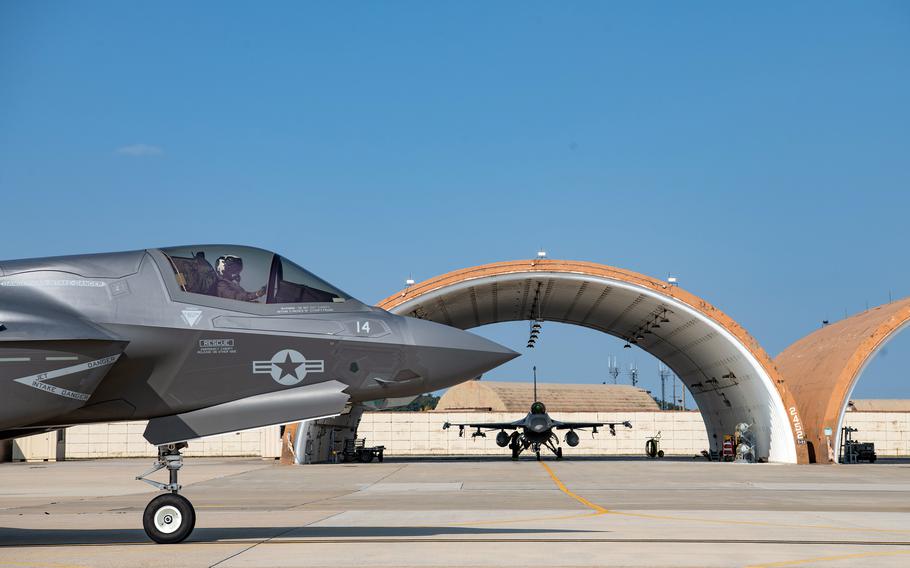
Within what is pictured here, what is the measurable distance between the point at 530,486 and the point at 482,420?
42.8 meters

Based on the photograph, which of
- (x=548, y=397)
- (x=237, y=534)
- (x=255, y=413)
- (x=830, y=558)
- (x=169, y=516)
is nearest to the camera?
(x=830, y=558)

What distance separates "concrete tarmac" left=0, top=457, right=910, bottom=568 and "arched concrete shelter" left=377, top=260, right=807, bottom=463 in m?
10.5

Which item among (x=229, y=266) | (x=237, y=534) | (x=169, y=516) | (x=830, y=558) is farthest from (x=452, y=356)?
(x=830, y=558)

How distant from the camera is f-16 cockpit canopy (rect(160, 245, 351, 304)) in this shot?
11.4m

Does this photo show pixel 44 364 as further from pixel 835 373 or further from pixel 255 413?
pixel 835 373

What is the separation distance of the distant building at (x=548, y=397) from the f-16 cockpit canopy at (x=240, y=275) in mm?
73786

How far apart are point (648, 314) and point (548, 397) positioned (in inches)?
2494

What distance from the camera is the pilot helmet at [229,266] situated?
11.5 metres

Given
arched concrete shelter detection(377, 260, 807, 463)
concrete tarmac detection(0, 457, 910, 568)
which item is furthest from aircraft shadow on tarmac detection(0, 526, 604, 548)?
arched concrete shelter detection(377, 260, 807, 463)

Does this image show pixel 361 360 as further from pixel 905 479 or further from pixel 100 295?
pixel 905 479

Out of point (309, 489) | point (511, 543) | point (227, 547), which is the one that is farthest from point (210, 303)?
point (309, 489)

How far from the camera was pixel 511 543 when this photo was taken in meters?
11.5

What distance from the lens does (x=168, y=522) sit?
36.8 ft

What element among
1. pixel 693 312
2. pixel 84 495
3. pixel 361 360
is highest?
pixel 693 312
